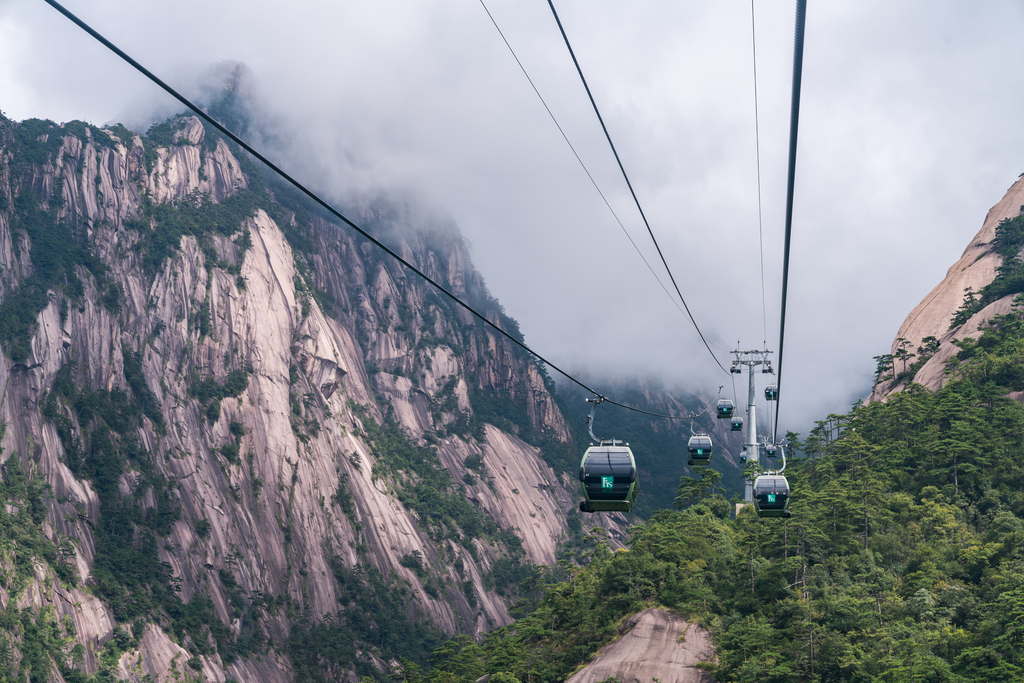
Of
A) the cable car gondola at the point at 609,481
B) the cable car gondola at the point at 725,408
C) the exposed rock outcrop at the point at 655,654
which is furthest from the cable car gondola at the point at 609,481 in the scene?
the cable car gondola at the point at 725,408

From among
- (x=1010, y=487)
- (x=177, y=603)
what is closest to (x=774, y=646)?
(x=1010, y=487)

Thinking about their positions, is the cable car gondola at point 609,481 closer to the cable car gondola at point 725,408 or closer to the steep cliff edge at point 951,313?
the cable car gondola at point 725,408

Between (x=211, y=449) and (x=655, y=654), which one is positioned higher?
(x=211, y=449)

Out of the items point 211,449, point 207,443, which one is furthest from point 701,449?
point 207,443

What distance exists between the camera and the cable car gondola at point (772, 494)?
27641mm

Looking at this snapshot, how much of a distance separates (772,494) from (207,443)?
11005 cm

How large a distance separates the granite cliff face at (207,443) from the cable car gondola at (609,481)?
8174cm

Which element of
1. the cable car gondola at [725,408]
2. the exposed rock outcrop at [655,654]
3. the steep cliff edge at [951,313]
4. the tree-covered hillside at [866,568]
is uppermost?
the steep cliff edge at [951,313]

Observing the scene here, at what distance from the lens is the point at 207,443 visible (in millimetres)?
120625

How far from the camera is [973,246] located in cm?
10069

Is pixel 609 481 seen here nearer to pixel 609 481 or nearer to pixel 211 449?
pixel 609 481

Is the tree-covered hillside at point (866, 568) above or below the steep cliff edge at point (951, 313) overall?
below

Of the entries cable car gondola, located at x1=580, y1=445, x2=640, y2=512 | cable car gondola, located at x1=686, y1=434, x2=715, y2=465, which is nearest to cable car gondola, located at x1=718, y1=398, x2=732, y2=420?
cable car gondola, located at x1=686, y1=434, x2=715, y2=465

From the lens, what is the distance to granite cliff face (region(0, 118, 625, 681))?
99.1 meters
